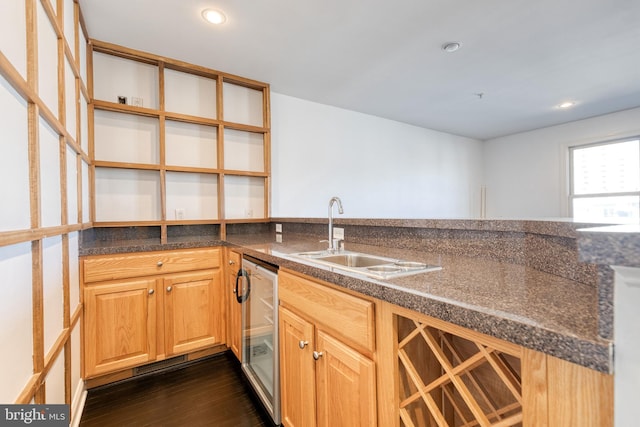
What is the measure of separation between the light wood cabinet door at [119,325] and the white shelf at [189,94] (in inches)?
60.7

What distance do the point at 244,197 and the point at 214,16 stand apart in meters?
1.52

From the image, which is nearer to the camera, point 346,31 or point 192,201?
point 346,31

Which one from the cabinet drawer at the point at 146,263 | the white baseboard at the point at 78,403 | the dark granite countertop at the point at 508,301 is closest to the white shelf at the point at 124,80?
the cabinet drawer at the point at 146,263

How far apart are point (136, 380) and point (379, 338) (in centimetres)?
197

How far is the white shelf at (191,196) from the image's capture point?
8.50 feet

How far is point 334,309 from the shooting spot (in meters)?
1.05

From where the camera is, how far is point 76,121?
1740 mm

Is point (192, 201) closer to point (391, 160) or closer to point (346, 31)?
point (346, 31)

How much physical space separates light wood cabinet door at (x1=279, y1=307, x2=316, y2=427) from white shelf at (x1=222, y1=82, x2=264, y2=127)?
2.15 metres

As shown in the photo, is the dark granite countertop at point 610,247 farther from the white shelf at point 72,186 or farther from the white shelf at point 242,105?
the white shelf at point 242,105

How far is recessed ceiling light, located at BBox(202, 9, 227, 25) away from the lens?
6.33 feet

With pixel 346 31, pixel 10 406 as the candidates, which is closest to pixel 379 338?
pixel 10 406

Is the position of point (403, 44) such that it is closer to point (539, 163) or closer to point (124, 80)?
point (124, 80)

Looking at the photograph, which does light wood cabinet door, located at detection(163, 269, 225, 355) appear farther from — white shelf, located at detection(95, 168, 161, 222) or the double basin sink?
the double basin sink
